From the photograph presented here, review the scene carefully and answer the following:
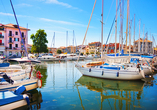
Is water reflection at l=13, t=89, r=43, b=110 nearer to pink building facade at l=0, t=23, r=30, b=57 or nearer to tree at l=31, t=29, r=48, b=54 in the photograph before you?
pink building facade at l=0, t=23, r=30, b=57

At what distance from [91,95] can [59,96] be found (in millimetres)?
2850

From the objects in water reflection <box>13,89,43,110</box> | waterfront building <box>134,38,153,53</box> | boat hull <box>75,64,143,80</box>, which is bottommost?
water reflection <box>13,89,43,110</box>

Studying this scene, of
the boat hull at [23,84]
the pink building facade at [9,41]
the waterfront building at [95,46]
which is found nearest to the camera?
the boat hull at [23,84]

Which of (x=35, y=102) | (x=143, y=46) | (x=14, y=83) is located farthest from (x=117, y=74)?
(x=143, y=46)

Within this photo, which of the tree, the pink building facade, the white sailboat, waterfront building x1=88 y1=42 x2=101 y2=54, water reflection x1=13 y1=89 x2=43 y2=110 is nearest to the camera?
water reflection x1=13 y1=89 x2=43 y2=110

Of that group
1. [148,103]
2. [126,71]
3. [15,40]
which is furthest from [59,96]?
[15,40]

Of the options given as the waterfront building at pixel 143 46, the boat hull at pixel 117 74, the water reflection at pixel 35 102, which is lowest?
the water reflection at pixel 35 102

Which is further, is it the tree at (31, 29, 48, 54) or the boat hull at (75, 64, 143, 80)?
the tree at (31, 29, 48, 54)

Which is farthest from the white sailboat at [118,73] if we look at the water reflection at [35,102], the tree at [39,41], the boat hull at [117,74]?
the tree at [39,41]

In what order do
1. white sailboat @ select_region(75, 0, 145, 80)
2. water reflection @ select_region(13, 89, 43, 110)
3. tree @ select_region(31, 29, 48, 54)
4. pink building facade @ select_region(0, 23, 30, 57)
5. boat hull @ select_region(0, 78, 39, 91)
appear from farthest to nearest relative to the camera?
tree @ select_region(31, 29, 48, 54), pink building facade @ select_region(0, 23, 30, 57), white sailboat @ select_region(75, 0, 145, 80), boat hull @ select_region(0, 78, 39, 91), water reflection @ select_region(13, 89, 43, 110)

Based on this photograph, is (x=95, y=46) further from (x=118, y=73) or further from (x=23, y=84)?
(x=23, y=84)

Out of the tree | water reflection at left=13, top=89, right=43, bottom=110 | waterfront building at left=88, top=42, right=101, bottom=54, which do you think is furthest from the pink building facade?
waterfront building at left=88, top=42, right=101, bottom=54

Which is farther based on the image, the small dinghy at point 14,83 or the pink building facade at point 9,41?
the pink building facade at point 9,41

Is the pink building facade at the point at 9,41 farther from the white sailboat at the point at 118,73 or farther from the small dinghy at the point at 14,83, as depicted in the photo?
the small dinghy at the point at 14,83
